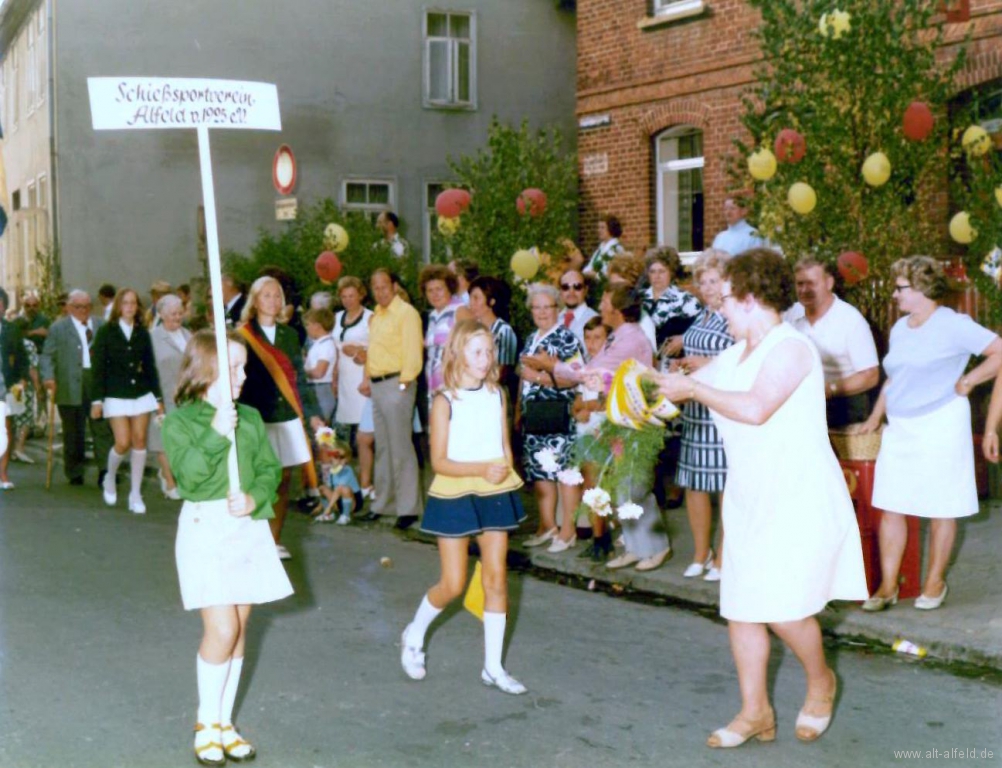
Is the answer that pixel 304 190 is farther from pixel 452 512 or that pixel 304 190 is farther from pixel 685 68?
pixel 452 512

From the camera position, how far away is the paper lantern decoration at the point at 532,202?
14.3m

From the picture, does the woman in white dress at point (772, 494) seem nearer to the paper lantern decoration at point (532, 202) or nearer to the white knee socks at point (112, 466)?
the paper lantern decoration at point (532, 202)

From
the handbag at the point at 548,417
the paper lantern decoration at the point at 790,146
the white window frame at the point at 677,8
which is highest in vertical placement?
the white window frame at the point at 677,8

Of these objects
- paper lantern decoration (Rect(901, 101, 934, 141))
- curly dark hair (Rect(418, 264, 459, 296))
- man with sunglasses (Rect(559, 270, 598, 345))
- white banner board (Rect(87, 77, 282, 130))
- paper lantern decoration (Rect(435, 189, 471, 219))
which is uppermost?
paper lantern decoration (Rect(901, 101, 934, 141))

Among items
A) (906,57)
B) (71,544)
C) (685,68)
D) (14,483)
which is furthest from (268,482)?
(685,68)

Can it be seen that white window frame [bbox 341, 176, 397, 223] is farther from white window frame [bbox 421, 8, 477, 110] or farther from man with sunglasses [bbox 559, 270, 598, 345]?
man with sunglasses [bbox 559, 270, 598, 345]

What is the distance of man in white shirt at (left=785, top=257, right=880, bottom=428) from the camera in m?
8.37

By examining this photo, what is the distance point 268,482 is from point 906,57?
7798 millimetres

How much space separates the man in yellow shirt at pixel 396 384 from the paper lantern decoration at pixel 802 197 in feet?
10.2

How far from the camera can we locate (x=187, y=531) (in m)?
5.82

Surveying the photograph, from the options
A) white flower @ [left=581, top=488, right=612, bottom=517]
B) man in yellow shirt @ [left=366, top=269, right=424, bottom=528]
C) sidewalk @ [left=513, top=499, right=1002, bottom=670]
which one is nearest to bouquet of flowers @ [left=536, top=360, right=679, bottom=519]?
white flower @ [left=581, top=488, right=612, bottom=517]

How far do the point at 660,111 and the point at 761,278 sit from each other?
13828mm

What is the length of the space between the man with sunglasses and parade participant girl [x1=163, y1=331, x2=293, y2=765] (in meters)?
5.75

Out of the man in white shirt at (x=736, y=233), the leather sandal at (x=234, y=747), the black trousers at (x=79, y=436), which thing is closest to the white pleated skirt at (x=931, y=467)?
the leather sandal at (x=234, y=747)
